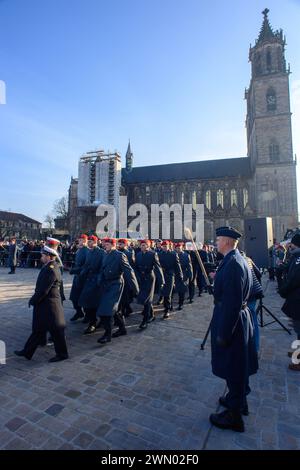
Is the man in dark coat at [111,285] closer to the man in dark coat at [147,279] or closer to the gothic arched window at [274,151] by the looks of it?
the man in dark coat at [147,279]

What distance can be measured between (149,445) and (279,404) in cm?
169

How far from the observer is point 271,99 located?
4159 cm

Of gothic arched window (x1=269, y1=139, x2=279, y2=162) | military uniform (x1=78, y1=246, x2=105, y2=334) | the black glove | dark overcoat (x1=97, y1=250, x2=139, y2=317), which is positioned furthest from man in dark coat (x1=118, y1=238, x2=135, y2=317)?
gothic arched window (x1=269, y1=139, x2=279, y2=162)

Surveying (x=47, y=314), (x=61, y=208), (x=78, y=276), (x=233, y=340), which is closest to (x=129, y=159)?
(x=61, y=208)

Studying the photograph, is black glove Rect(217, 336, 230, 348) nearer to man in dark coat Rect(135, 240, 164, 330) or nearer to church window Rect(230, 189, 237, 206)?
man in dark coat Rect(135, 240, 164, 330)

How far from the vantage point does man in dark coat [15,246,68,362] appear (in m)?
4.09

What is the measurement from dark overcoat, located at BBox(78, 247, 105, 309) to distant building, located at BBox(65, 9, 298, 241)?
31.1 m

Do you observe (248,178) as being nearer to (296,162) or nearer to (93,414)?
(296,162)

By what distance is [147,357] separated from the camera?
14.3 feet

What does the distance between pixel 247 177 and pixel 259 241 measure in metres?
43.1

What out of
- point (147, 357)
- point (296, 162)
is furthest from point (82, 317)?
point (296, 162)

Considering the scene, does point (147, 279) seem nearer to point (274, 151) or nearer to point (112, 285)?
point (112, 285)

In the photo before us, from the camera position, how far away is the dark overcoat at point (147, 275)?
6148 millimetres

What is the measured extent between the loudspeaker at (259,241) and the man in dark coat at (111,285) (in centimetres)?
722
